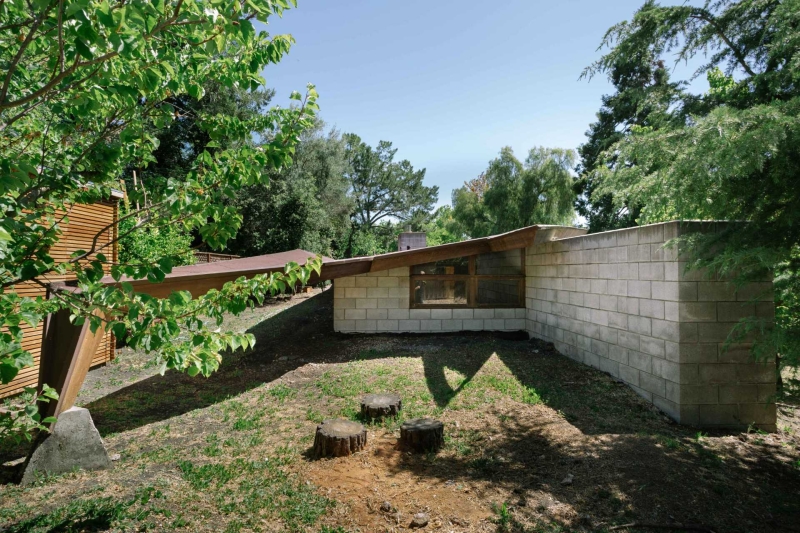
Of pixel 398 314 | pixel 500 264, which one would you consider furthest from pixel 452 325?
pixel 500 264

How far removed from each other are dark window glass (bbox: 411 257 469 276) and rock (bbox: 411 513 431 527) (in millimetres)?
6940

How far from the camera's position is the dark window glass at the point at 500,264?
10.4 metres

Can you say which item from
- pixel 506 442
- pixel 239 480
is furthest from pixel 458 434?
pixel 239 480

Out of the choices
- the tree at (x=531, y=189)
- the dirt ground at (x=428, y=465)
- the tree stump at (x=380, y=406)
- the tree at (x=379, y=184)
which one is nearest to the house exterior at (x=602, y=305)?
the dirt ground at (x=428, y=465)

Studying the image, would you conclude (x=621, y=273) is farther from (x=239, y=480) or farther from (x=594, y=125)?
(x=594, y=125)

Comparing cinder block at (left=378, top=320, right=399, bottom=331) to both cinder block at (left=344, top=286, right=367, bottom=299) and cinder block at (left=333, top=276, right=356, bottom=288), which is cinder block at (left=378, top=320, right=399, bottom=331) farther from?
cinder block at (left=333, top=276, right=356, bottom=288)

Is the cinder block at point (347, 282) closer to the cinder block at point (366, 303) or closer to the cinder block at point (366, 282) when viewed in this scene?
the cinder block at point (366, 282)

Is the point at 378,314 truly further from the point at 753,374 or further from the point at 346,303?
the point at 753,374

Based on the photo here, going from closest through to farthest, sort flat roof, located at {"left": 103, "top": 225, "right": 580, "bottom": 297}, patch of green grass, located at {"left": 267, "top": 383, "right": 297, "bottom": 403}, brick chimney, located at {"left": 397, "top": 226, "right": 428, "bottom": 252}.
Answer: flat roof, located at {"left": 103, "top": 225, "right": 580, "bottom": 297} < patch of green grass, located at {"left": 267, "top": 383, "right": 297, "bottom": 403} < brick chimney, located at {"left": 397, "top": 226, "right": 428, "bottom": 252}

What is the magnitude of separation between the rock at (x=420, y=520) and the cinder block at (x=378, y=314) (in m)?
6.77

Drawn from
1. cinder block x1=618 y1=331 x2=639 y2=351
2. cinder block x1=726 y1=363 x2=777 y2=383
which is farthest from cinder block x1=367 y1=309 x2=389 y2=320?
cinder block x1=726 y1=363 x2=777 y2=383

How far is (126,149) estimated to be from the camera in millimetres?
2762

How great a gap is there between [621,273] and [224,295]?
6.13m

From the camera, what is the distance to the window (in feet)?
33.8
